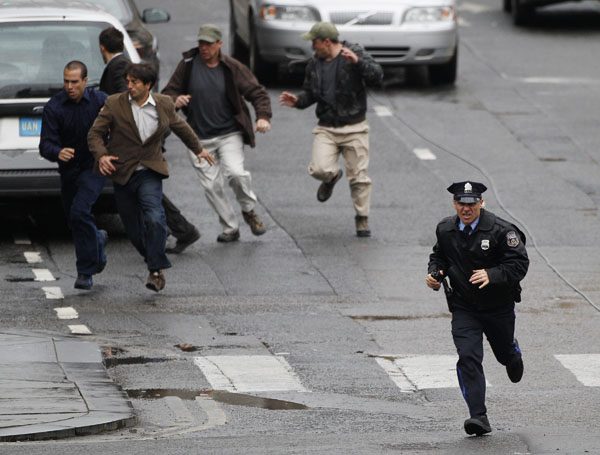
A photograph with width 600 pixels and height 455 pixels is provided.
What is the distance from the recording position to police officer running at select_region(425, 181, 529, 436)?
30.6 ft

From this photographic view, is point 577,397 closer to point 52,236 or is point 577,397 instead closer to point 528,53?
point 52,236

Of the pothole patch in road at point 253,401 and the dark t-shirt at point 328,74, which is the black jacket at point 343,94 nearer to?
the dark t-shirt at point 328,74

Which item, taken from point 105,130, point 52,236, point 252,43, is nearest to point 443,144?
point 252,43

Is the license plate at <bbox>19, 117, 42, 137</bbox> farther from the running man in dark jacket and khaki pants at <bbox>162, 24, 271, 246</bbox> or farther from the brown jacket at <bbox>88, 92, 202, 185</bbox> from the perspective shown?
the brown jacket at <bbox>88, 92, 202, 185</bbox>

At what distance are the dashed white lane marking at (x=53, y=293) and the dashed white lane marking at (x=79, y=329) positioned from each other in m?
0.94

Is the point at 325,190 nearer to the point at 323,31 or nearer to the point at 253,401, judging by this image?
the point at 323,31

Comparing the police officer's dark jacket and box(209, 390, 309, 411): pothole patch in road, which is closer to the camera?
the police officer's dark jacket

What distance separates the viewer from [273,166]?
17938 millimetres

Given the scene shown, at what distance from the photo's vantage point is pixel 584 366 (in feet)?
36.5

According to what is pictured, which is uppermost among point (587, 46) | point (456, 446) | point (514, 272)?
point (514, 272)

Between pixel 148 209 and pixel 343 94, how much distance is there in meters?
2.92

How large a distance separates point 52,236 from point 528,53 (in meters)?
11.0

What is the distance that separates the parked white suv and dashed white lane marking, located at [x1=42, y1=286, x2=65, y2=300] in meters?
1.25

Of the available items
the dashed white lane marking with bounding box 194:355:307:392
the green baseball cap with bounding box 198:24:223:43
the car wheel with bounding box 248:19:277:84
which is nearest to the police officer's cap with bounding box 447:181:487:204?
the dashed white lane marking with bounding box 194:355:307:392
